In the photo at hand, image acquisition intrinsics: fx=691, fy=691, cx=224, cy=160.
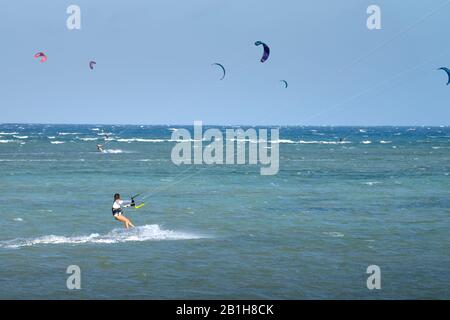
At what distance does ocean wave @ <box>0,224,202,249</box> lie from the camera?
2308cm

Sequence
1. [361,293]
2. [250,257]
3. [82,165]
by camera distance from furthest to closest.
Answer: [82,165] → [250,257] → [361,293]

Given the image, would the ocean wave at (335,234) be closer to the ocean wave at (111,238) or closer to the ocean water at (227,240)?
the ocean water at (227,240)

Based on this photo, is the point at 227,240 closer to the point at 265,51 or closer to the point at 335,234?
the point at 335,234

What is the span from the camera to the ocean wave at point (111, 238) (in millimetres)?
23078

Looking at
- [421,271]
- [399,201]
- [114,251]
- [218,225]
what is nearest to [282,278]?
[421,271]

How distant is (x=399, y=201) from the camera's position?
117ft

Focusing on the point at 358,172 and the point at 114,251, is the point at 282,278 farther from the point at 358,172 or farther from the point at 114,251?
the point at 358,172

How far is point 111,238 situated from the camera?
2402 centimetres

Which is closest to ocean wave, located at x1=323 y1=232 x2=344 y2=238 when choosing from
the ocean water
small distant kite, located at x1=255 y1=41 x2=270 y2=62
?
the ocean water

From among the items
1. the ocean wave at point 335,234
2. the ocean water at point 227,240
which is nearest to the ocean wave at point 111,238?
the ocean water at point 227,240
